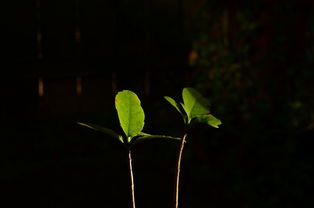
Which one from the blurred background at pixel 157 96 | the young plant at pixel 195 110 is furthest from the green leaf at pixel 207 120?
Answer: the blurred background at pixel 157 96

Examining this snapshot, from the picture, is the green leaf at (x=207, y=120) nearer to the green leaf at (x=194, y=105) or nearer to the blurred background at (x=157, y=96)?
the green leaf at (x=194, y=105)

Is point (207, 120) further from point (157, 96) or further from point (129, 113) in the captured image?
point (157, 96)

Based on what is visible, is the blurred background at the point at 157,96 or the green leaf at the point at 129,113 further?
the blurred background at the point at 157,96

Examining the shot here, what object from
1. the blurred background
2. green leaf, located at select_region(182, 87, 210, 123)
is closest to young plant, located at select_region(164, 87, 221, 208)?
green leaf, located at select_region(182, 87, 210, 123)

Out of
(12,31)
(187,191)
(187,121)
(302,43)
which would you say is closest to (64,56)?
(12,31)

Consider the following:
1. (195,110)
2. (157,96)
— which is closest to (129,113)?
(195,110)

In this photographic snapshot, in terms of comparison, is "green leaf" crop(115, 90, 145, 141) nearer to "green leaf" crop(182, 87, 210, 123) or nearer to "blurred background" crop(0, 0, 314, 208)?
"green leaf" crop(182, 87, 210, 123)

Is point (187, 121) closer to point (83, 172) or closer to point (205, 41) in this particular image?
point (83, 172)
